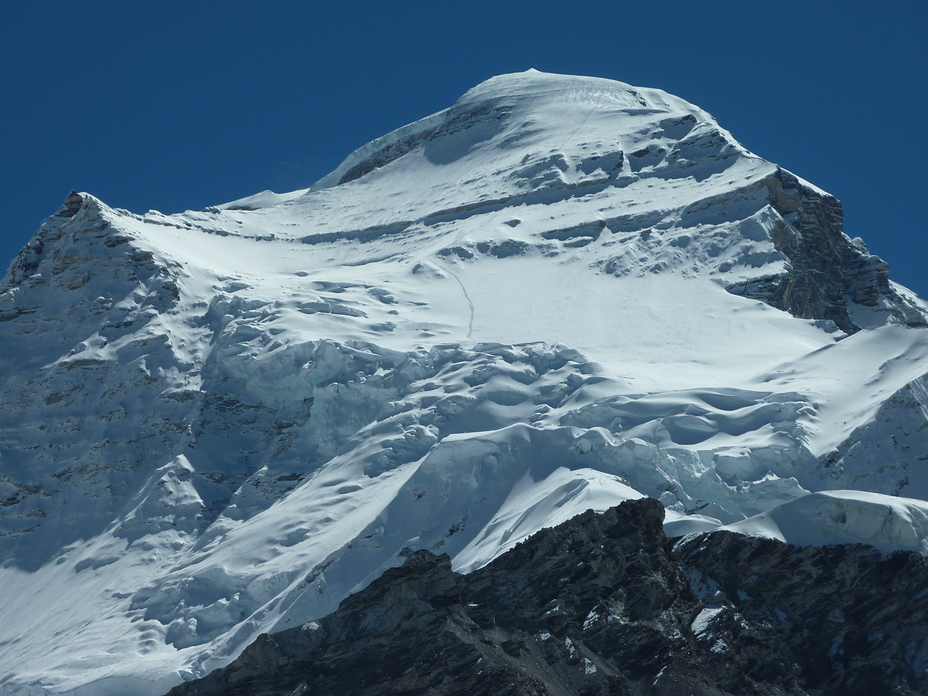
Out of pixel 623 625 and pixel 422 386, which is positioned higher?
pixel 422 386

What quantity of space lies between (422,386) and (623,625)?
1020 inches

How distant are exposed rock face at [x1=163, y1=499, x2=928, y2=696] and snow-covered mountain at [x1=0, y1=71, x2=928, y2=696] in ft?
5.99

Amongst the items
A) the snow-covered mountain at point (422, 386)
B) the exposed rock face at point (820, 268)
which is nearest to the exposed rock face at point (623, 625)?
the snow-covered mountain at point (422, 386)

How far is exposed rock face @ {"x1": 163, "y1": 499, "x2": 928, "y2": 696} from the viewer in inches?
1574

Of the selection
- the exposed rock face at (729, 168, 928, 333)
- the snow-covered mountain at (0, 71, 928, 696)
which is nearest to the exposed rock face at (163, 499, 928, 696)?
the snow-covered mountain at (0, 71, 928, 696)

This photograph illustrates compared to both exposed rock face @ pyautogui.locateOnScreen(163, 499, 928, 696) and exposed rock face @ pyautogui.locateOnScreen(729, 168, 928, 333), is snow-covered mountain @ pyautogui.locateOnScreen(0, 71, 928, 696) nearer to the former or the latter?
exposed rock face @ pyautogui.locateOnScreen(729, 168, 928, 333)

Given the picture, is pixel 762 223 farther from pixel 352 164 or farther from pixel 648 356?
pixel 352 164

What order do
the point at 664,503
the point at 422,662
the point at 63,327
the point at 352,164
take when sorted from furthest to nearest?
the point at 352,164 < the point at 63,327 < the point at 664,503 < the point at 422,662

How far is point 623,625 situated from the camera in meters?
41.7

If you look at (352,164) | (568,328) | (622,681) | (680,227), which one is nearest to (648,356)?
(568,328)

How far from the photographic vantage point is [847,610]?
4322cm

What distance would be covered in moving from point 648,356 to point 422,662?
31.9 meters

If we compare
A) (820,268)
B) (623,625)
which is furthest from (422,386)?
(820,268)

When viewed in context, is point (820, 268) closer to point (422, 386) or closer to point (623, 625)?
point (422, 386)
